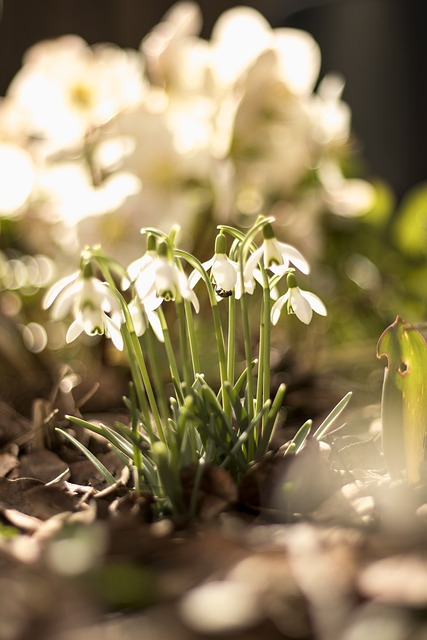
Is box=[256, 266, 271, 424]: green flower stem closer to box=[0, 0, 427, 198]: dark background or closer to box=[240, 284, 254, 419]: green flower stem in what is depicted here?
box=[240, 284, 254, 419]: green flower stem

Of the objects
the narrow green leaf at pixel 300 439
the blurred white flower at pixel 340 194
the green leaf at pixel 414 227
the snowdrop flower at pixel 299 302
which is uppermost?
the snowdrop flower at pixel 299 302

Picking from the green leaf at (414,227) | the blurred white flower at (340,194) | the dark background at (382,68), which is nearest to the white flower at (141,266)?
the blurred white flower at (340,194)

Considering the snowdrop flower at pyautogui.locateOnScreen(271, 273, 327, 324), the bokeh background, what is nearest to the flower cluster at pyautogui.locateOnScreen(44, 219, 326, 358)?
the snowdrop flower at pyautogui.locateOnScreen(271, 273, 327, 324)

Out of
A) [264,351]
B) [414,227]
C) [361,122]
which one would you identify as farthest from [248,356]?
[361,122]

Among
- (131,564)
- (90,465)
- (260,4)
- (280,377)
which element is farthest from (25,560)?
(260,4)

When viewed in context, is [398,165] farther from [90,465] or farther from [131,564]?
[131,564]

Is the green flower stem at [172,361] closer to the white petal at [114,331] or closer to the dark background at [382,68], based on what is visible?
the white petal at [114,331]
